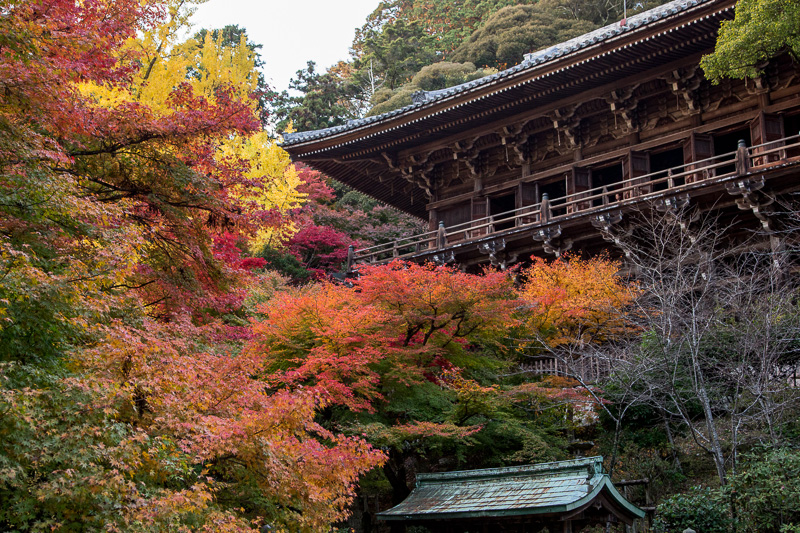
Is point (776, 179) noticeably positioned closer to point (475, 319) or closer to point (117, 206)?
point (475, 319)

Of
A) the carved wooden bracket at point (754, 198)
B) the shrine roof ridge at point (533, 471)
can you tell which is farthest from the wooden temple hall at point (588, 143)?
the shrine roof ridge at point (533, 471)

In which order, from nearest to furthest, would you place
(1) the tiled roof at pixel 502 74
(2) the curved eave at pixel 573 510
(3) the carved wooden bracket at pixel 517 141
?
1. (2) the curved eave at pixel 573 510
2. (1) the tiled roof at pixel 502 74
3. (3) the carved wooden bracket at pixel 517 141

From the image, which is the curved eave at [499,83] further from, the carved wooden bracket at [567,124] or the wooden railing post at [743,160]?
the wooden railing post at [743,160]

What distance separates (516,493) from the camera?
8.45 metres

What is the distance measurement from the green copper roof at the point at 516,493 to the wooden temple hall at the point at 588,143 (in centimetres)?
866

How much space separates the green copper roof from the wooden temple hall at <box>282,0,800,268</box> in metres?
8.66

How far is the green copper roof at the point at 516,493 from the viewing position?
7895mm

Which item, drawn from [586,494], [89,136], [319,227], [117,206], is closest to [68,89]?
[89,136]

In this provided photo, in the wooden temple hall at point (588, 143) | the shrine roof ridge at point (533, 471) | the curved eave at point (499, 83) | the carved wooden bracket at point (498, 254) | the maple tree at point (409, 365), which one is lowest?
the shrine roof ridge at point (533, 471)

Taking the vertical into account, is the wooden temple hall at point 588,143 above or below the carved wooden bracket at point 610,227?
above

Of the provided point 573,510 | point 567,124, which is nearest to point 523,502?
point 573,510

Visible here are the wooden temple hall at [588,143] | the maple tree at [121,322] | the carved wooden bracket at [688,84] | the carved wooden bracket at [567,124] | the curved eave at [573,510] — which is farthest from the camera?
the carved wooden bracket at [567,124]

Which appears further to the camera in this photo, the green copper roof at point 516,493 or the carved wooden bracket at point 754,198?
the carved wooden bracket at point 754,198

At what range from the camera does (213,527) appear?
5.67m
